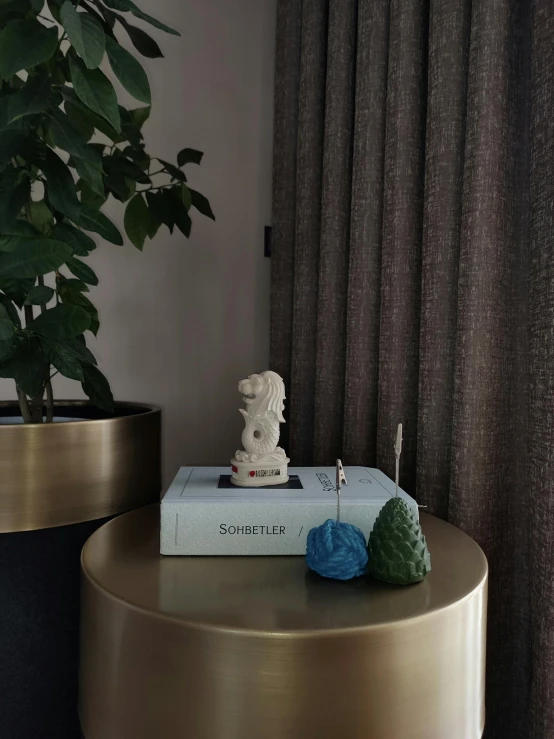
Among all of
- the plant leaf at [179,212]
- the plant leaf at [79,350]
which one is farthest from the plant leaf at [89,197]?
the plant leaf at [79,350]

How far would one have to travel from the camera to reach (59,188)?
0.72 metres

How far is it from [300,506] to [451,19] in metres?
0.75

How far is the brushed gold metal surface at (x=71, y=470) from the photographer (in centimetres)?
74

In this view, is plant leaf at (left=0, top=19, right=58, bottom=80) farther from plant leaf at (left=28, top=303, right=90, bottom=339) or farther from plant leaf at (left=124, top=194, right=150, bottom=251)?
plant leaf at (left=124, top=194, right=150, bottom=251)

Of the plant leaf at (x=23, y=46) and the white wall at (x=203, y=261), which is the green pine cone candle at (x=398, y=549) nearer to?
the plant leaf at (x=23, y=46)

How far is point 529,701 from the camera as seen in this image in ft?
2.46

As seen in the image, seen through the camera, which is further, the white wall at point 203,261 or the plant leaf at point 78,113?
the white wall at point 203,261

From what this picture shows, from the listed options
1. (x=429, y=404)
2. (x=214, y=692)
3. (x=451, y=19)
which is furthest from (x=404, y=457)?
(x=451, y=19)

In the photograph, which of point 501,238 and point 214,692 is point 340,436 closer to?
point 501,238

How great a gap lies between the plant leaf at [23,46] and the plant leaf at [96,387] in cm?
41

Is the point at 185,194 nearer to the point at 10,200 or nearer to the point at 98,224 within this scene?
the point at 98,224

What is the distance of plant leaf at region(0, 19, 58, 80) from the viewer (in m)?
0.56

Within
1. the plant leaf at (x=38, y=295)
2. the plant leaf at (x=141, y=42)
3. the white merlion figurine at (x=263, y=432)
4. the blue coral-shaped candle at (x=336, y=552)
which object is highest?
the plant leaf at (x=141, y=42)

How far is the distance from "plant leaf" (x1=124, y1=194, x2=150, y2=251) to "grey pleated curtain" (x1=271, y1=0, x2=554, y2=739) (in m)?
0.35
